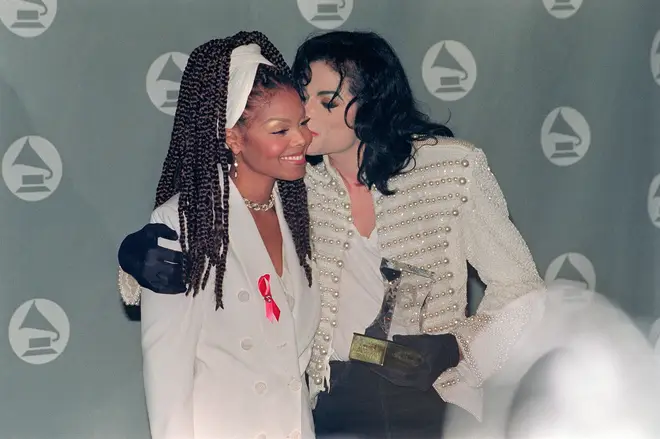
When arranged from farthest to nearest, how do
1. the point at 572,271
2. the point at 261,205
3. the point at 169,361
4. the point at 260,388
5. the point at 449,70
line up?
the point at 572,271 → the point at 449,70 → the point at 261,205 → the point at 260,388 → the point at 169,361

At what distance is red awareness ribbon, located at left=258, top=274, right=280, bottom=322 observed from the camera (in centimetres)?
189

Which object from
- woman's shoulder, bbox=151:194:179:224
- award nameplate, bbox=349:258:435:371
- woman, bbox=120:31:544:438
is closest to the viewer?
woman's shoulder, bbox=151:194:179:224

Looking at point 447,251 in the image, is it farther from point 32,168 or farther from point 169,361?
point 32,168

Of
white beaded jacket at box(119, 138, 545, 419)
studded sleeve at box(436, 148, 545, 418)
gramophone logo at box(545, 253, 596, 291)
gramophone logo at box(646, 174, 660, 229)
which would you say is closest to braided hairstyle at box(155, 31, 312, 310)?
white beaded jacket at box(119, 138, 545, 419)

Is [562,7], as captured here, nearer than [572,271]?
Yes

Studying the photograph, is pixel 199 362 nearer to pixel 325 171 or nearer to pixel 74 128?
pixel 325 171

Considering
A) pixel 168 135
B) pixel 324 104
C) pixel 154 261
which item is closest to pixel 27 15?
pixel 168 135

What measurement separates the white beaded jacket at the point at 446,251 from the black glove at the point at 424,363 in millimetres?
68

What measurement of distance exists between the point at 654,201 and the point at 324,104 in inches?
69.8

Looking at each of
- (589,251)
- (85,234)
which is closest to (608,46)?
(589,251)

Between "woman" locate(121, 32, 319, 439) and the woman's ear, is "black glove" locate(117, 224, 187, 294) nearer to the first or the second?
"woman" locate(121, 32, 319, 439)

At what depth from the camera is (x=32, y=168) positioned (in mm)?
3016

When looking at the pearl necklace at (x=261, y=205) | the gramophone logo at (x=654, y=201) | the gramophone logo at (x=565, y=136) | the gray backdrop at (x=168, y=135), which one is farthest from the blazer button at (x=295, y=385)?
the gramophone logo at (x=654, y=201)

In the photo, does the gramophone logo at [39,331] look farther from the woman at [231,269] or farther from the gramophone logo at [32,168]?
the woman at [231,269]
